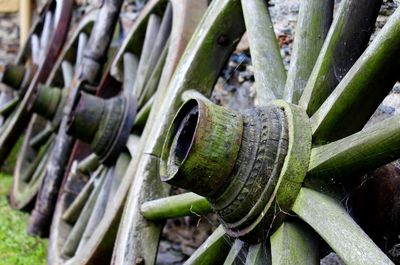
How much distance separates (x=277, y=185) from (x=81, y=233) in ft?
4.80

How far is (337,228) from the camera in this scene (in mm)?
1189

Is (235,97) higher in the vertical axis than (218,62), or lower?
lower

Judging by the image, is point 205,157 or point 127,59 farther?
point 127,59

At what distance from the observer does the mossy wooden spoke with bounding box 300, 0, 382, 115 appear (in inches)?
56.4

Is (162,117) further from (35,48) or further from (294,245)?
(35,48)

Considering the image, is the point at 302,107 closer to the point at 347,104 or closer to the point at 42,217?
the point at 347,104

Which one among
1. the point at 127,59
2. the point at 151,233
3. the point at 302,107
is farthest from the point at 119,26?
the point at 302,107

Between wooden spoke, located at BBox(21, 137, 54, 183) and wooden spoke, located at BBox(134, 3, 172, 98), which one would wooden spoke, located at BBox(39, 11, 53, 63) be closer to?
wooden spoke, located at BBox(21, 137, 54, 183)

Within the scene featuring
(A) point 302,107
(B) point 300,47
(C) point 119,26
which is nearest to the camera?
(A) point 302,107

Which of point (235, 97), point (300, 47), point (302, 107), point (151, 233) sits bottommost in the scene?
point (151, 233)

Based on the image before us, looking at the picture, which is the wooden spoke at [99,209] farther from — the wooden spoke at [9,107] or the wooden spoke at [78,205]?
the wooden spoke at [9,107]

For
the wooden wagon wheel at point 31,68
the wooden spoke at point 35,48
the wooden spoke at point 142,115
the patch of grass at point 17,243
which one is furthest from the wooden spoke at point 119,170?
Result: the wooden spoke at point 35,48

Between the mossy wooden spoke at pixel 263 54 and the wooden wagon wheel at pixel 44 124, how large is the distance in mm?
1994

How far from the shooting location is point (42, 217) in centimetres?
308
